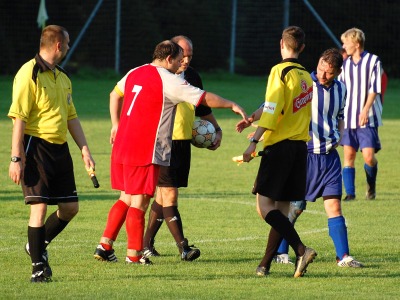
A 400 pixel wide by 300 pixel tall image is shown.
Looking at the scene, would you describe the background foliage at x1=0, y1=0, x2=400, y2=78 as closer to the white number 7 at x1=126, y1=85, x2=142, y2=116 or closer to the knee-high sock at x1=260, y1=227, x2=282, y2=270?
the white number 7 at x1=126, y1=85, x2=142, y2=116

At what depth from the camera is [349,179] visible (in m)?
13.2

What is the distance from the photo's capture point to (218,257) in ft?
29.1

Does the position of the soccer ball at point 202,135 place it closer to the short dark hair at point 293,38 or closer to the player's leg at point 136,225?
the player's leg at point 136,225

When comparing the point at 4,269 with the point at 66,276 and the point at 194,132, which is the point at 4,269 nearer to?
the point at 66,276

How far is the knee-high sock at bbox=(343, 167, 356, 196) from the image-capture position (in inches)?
517

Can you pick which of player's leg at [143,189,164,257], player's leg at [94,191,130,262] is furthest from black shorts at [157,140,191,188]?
player's leg at [94,191,130,262]

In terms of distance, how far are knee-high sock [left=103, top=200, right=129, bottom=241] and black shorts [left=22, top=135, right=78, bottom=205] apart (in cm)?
86

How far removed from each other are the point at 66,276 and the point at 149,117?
4.42 feet

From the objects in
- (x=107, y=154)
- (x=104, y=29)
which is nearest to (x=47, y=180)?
(x=107, y=154)

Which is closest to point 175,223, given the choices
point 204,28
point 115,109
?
point 115,109

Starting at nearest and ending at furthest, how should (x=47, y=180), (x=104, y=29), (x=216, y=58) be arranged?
(x=47, y=180)
(x=104, y=29)
(x=216, y=58)

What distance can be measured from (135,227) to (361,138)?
20.1ft

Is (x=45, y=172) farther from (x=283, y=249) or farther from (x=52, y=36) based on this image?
(x=283, y=249)

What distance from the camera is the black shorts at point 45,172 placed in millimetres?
7461
